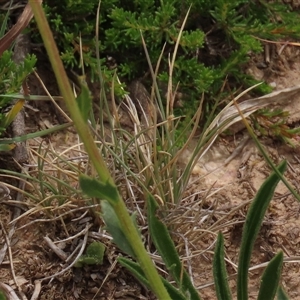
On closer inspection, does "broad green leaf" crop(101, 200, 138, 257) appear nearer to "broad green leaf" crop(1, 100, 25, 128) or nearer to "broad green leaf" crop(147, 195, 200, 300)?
"broad green leaf" crop(147, 195, 200, 300)

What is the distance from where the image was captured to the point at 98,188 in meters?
0.74

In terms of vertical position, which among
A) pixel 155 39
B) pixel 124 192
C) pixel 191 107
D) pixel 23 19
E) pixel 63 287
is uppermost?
pixel 23 19

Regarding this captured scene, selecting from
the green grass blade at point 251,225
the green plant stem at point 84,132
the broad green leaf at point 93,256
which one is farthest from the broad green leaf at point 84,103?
the broad green leaf at point 93,256

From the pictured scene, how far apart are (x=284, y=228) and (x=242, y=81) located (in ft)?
1.95

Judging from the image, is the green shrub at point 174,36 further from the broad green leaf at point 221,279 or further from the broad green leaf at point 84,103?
the broad green leaf at point 84,103

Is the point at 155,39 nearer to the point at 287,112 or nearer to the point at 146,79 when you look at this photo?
the point at 146,79

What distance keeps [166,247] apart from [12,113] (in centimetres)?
74

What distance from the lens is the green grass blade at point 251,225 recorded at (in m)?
1.13

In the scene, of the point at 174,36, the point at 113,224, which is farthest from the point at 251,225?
the point at 174,36

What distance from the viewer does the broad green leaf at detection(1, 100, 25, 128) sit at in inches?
65.6

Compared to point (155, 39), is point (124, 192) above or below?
below

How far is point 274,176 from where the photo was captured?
1111 mm

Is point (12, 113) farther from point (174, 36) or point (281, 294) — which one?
point (281, 294)

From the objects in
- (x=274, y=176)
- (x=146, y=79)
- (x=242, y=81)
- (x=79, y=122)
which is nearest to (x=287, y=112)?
(x=242, y=81)
